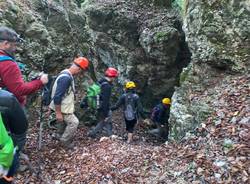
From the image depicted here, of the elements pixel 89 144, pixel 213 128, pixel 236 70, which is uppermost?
pixel 236 70

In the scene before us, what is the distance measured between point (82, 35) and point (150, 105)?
5915 mm

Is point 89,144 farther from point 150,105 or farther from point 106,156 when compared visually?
point 150,105

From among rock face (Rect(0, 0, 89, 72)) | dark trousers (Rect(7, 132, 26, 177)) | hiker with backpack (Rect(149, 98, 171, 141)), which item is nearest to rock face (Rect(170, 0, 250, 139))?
hiker with backpack (Rect(149, 98, 171, 141))

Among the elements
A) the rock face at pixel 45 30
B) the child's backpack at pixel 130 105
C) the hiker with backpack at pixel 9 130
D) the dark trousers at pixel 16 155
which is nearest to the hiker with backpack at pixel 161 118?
the child's backpack at pixel 130 105

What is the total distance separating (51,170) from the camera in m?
8.26

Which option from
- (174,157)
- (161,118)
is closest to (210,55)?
(174,157)

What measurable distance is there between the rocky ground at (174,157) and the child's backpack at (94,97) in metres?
1.18

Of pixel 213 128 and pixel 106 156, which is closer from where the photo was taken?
pixel 213 128

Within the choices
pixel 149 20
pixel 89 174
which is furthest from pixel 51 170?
pixel 149 20

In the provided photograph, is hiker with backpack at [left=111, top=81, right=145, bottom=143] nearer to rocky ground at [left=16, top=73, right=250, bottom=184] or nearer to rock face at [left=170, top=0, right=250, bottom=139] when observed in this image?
rock face at [left=170, top=0, right=250, bottom=139]

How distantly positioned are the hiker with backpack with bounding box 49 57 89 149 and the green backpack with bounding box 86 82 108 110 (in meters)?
1.51

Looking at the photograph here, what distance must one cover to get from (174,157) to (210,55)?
409 centimetres

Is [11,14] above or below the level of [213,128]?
above

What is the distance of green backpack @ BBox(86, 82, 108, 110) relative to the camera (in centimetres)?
1048
